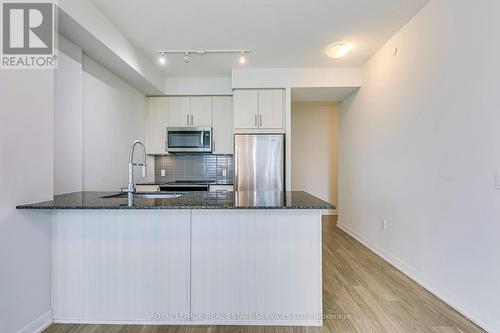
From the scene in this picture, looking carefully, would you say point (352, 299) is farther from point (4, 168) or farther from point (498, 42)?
point (4, 168)

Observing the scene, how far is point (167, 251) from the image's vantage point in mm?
1780

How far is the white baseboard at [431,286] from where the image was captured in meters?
1.74

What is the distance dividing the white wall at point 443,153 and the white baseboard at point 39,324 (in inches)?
116

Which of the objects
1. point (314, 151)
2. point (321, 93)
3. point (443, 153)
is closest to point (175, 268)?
point (443, 153)

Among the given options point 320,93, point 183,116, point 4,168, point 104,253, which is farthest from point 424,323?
point 183,116

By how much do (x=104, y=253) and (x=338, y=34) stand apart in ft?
9.87

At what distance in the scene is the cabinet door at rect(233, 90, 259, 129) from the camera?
3.74 meters

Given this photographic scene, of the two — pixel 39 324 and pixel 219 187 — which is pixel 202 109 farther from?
pixel 39 324

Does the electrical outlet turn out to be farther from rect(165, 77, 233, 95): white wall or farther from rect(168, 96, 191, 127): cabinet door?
rect(168, 96, 191, 127): cabinet door

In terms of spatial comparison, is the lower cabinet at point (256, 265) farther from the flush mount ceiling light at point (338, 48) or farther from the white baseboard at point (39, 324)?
the flush mount ceiling light at point (338, 48)

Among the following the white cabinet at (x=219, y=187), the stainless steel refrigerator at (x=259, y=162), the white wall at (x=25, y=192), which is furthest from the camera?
the white cabinet at (x=219, y=187)

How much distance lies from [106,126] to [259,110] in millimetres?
2009

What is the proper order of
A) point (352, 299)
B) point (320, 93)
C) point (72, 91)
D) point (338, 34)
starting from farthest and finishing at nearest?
point (320, 93) → point (338, 34) → point (72, 91) → point (352, 299)
